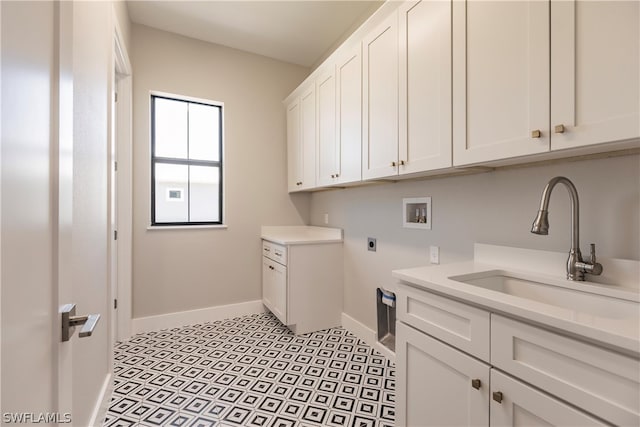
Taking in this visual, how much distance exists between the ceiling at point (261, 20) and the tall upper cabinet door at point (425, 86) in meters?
1.10

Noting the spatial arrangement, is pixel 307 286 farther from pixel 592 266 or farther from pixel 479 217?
pixel 592 266

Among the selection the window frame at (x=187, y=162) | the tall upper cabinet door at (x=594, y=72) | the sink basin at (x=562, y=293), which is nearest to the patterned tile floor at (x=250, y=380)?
the sink basin at (x=562, y=293)

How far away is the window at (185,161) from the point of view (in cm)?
297

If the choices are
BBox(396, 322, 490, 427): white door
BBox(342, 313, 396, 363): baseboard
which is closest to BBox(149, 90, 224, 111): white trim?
BBox(342, 313, 396, 363): baseboard

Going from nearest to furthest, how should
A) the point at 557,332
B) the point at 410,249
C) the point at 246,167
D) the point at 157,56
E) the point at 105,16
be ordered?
the point at 557,332 < the point at 105,16 < the point at 410,249 < the point at 157,56 < the point at 246,167

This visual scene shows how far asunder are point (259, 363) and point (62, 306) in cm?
180

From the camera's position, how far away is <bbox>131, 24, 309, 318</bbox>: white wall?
9.21 ft

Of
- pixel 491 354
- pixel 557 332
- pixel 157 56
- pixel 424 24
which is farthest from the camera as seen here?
pixel 157 56

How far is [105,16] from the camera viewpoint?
1.73 meters

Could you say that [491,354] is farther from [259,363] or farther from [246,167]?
[246,167]

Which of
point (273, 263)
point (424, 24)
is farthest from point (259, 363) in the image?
point (424, 24)

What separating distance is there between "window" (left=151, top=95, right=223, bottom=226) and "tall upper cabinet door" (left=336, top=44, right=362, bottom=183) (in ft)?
4.99

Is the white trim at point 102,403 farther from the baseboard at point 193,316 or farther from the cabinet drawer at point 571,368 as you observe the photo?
the cabinet drawer at point 571,368

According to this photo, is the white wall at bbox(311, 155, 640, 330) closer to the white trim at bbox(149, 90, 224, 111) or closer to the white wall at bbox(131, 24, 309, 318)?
the white wall at bbox(131, 24, 309, 318)
